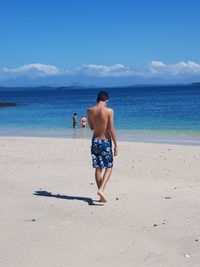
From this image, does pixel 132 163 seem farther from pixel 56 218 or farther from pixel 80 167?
pixel 56 218

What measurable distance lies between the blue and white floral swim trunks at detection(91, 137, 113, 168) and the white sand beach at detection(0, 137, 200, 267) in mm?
604

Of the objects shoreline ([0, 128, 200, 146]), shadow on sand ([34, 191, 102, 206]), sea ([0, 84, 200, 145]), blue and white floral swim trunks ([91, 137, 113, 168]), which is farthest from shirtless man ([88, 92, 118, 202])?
sea ([0, 84, 200, 145])

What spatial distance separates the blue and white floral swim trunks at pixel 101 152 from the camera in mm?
8094

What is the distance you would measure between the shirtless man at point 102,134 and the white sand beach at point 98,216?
60 cm

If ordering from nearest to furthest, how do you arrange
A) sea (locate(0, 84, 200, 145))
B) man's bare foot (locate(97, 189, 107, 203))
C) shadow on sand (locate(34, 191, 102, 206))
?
man's bare foot (locate(97, 189, 107, 203)) < shadow on sand (locate(34, 191, 102, 206)) < sea (locate(0, 84, 200, 145))

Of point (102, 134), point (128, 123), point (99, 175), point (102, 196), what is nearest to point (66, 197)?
point (99, 175)

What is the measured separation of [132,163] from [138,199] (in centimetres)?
461

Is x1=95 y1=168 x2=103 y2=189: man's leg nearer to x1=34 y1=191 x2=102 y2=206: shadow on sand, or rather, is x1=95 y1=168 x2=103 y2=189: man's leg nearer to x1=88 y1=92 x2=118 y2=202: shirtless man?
x1=88 y1=92 x2=118 y2=202: shirtless man

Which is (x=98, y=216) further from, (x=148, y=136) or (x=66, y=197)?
(x=148, y=136)

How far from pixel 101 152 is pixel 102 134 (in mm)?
280

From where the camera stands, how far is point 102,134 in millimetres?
8133

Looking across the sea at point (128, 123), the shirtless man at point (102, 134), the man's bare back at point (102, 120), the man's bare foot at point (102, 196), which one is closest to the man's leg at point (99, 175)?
the shirtless man at point (102, 134)

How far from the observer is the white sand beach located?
18.0ft

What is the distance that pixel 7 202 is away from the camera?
831 centimetres
